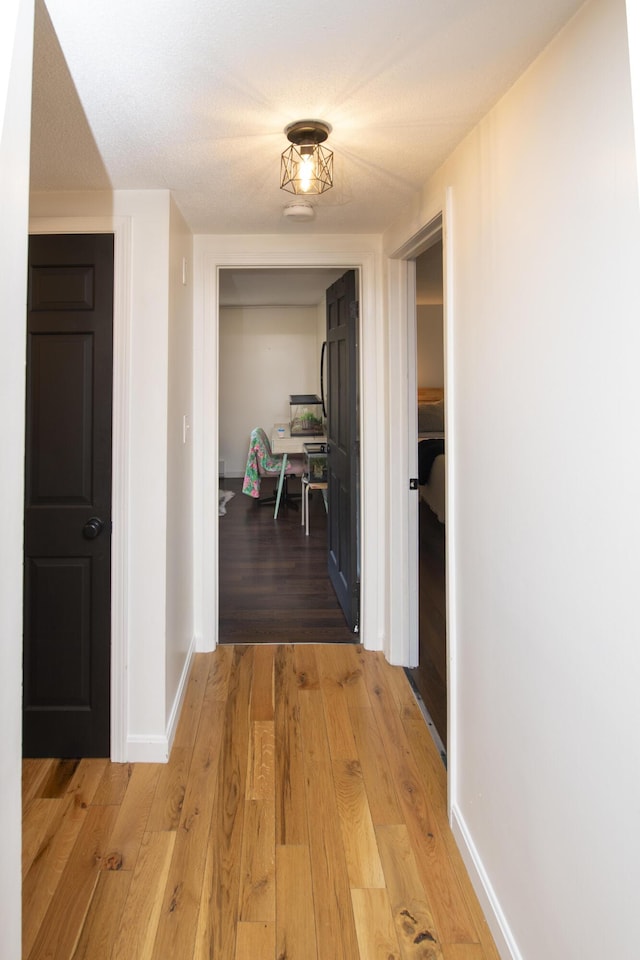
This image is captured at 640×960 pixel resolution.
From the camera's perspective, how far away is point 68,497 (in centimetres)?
234

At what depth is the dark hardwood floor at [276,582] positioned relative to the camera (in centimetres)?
357

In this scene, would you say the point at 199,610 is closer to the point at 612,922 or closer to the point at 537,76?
the point at 612,922

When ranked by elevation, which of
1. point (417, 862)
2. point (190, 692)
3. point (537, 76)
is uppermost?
point (537, 76)

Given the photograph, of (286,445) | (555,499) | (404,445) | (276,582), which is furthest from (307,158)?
(286,445)

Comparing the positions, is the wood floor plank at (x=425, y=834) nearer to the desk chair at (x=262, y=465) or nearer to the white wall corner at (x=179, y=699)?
the white wall corner at (x=179, y=699)

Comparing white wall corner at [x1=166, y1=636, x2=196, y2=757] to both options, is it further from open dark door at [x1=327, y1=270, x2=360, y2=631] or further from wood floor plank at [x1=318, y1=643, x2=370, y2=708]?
open dark door at [x1=327, y1=270, x2=360, y2=631]

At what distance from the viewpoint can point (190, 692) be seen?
286cm

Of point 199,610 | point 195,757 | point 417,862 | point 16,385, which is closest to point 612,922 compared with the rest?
point 417,862

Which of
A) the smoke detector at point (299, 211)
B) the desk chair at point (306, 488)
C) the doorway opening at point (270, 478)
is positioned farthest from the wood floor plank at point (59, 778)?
the desk chair at point (306, 488)

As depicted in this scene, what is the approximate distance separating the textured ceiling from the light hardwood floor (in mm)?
2154

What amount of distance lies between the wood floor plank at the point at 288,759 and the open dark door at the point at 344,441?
63 centimetres

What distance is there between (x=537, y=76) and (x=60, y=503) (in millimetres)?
2071

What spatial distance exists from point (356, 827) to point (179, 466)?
1653 millimetres

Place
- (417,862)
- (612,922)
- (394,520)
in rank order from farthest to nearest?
(394,520) → (417,862) → (612,922)
